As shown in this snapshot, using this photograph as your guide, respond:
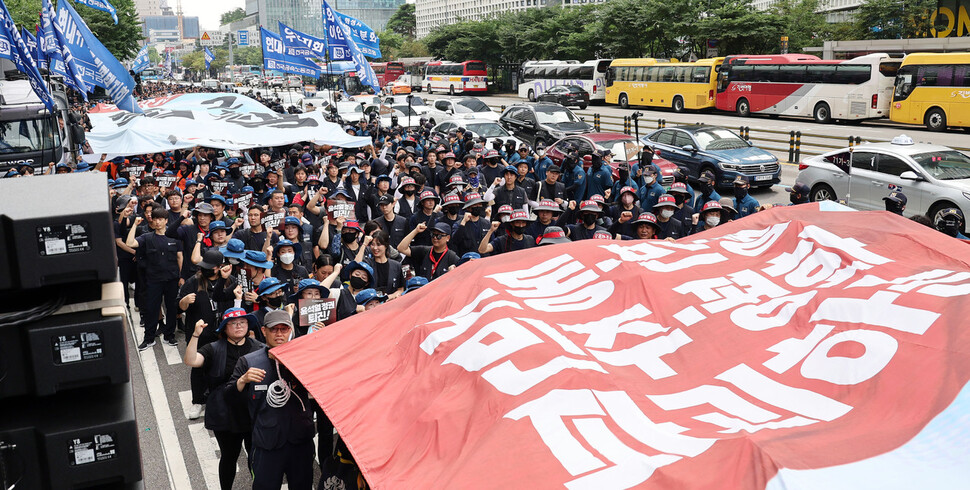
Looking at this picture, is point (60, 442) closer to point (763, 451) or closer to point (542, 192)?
point (763, 451)

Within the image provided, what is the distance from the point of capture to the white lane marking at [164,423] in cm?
680

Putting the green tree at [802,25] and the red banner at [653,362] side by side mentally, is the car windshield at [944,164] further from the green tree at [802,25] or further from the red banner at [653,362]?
the green tree at [802,25]

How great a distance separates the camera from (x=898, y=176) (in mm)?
14531

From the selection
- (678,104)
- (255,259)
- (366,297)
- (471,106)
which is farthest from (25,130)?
(678,104)

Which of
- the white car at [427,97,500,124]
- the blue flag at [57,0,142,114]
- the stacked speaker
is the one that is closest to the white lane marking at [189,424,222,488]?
the stacked speaker

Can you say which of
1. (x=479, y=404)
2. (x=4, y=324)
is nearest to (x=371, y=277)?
(x=479, y=404)

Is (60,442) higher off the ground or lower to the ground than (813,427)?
higher

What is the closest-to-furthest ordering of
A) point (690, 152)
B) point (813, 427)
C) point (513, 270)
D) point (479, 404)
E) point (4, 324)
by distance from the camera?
point (4, 324) → point (813, 427) → point (479, 404) → point (513, 270) → point (690, 152)

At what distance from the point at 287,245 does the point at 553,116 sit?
18.4 m

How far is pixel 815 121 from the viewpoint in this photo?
34.6 meters

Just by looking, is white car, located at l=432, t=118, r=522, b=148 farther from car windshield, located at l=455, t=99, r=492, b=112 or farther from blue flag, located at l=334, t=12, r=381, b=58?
car windshield, located at l=455, t=99, r=492, b=112

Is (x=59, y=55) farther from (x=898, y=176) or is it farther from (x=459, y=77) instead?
(x=459, y=77)

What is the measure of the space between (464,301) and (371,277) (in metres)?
2.15

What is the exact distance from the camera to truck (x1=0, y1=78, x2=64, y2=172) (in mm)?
18719
